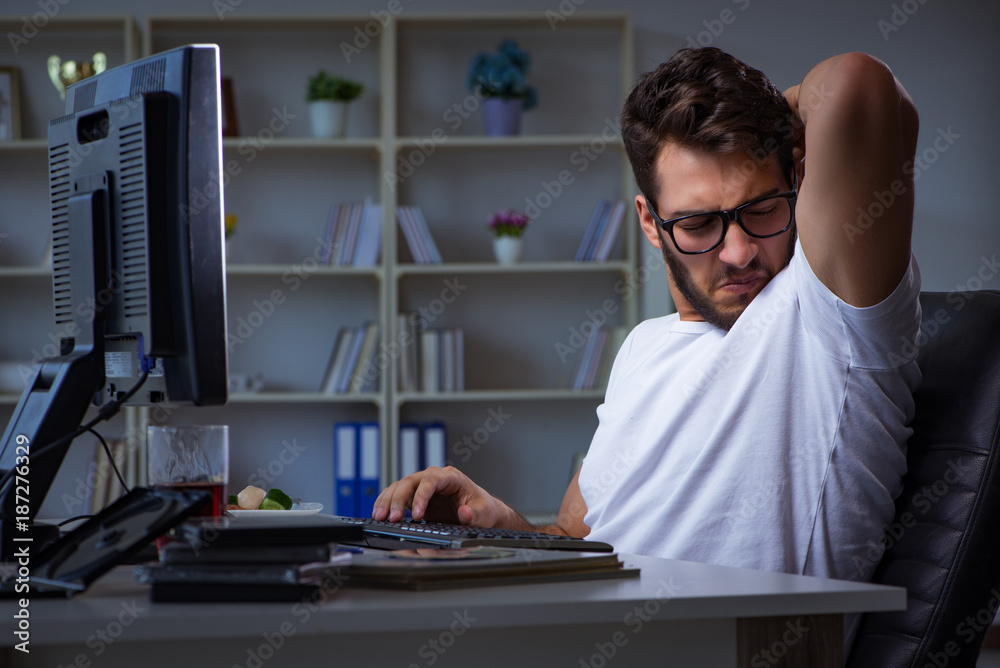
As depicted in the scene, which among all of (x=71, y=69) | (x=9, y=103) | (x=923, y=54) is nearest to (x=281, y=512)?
(x=71, y=69)

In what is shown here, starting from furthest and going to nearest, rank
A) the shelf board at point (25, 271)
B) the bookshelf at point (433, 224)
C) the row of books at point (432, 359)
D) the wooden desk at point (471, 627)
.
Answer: the bookshelf at point (433, 224), the row of books at point (432, 359), the shelf board at point (25, 271), the wooden desk at point (471, 627)

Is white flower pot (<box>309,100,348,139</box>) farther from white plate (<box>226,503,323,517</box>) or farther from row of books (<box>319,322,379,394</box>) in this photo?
white plate (<box>226,503,323,517</box>)

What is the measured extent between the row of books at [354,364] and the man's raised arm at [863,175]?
2459 mm

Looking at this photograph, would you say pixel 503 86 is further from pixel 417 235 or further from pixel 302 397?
pixel 302 397

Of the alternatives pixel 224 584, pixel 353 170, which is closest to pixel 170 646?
pixel 224 584

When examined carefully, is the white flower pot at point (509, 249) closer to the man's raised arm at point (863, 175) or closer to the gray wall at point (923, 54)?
the gray wall at point (923, 54)

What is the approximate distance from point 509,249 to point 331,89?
868 millimetres

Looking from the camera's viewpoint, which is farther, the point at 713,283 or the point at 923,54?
the point at 923,54

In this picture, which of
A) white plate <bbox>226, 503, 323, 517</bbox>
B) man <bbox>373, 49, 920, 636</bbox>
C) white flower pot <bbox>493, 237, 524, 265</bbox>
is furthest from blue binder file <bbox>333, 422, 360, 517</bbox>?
man <bbox>373, 49, 920, 636</bbox>

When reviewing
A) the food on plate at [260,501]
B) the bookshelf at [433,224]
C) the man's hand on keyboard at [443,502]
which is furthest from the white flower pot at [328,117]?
the man's hand on keyboard at [443,502]

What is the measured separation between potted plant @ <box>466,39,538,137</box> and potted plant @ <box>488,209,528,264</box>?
31 cm

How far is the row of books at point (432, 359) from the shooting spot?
3354 mm

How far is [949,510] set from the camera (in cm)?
106

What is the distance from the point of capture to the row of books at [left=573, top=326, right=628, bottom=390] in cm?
339
